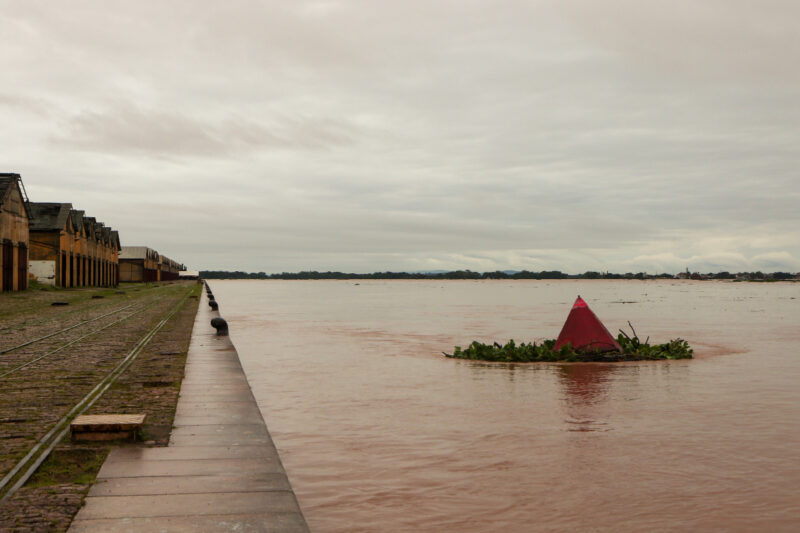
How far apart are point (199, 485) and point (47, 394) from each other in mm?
6457

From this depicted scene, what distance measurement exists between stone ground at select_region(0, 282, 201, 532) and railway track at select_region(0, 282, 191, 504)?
14 mm

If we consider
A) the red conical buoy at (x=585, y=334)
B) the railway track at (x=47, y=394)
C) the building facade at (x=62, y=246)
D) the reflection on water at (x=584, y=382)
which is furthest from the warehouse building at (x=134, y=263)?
the reflection on water at (x=584, y=382)

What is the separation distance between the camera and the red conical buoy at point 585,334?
2342 centimetres

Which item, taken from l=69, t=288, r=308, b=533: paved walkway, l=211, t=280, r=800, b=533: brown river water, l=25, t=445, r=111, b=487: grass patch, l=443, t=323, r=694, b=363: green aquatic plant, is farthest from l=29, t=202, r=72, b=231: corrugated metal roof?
l=25, t=445, r=111, b=487: grass patch

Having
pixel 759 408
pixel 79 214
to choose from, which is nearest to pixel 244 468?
pixel 759 408

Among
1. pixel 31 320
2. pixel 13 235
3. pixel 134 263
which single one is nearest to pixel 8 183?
pixel 13 235

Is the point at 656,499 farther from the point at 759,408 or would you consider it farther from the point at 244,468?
the point at 759,408

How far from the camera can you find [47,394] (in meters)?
11.8

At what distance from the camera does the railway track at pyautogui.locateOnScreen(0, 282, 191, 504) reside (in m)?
7.60

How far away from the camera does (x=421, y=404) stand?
1503cm

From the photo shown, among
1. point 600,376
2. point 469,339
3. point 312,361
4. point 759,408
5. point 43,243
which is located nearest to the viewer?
point 759,408

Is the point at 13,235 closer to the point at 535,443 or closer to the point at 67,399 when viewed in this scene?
the point at 67,399

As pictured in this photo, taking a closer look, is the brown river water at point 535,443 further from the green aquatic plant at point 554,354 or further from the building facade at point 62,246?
the building facade at point 62,246

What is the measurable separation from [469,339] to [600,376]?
1346 cm
